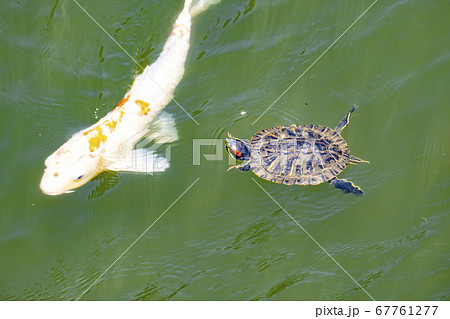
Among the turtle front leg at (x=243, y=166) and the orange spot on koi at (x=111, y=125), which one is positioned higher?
the orange spot on koi at (x=111, y=125)

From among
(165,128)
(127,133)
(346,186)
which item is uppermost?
(127,133)

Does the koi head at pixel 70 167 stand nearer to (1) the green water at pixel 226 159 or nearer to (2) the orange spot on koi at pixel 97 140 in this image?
(2) the orange spot on koi at pixel 97 140

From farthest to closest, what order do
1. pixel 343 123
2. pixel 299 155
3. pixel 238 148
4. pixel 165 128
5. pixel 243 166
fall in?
pixel 165 128 < pixel 343 123 < pixel 243 166 < pixel 238 148 < pixel 299 155

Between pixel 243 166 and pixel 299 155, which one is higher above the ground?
pixel 243 166

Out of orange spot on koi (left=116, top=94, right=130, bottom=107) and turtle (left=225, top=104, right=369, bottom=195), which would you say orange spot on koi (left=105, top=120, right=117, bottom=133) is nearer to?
orange spot on koi (left=116, top=94, right=130, bottom=107)

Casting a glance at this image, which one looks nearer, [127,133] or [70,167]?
[70,167]

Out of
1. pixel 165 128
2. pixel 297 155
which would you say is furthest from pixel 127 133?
pixel 297 155

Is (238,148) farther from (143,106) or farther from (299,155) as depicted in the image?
(143,106)

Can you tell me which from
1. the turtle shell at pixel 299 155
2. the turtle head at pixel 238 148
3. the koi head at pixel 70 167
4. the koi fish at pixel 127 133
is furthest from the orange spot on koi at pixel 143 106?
the turtle shell at pixel 299 155
